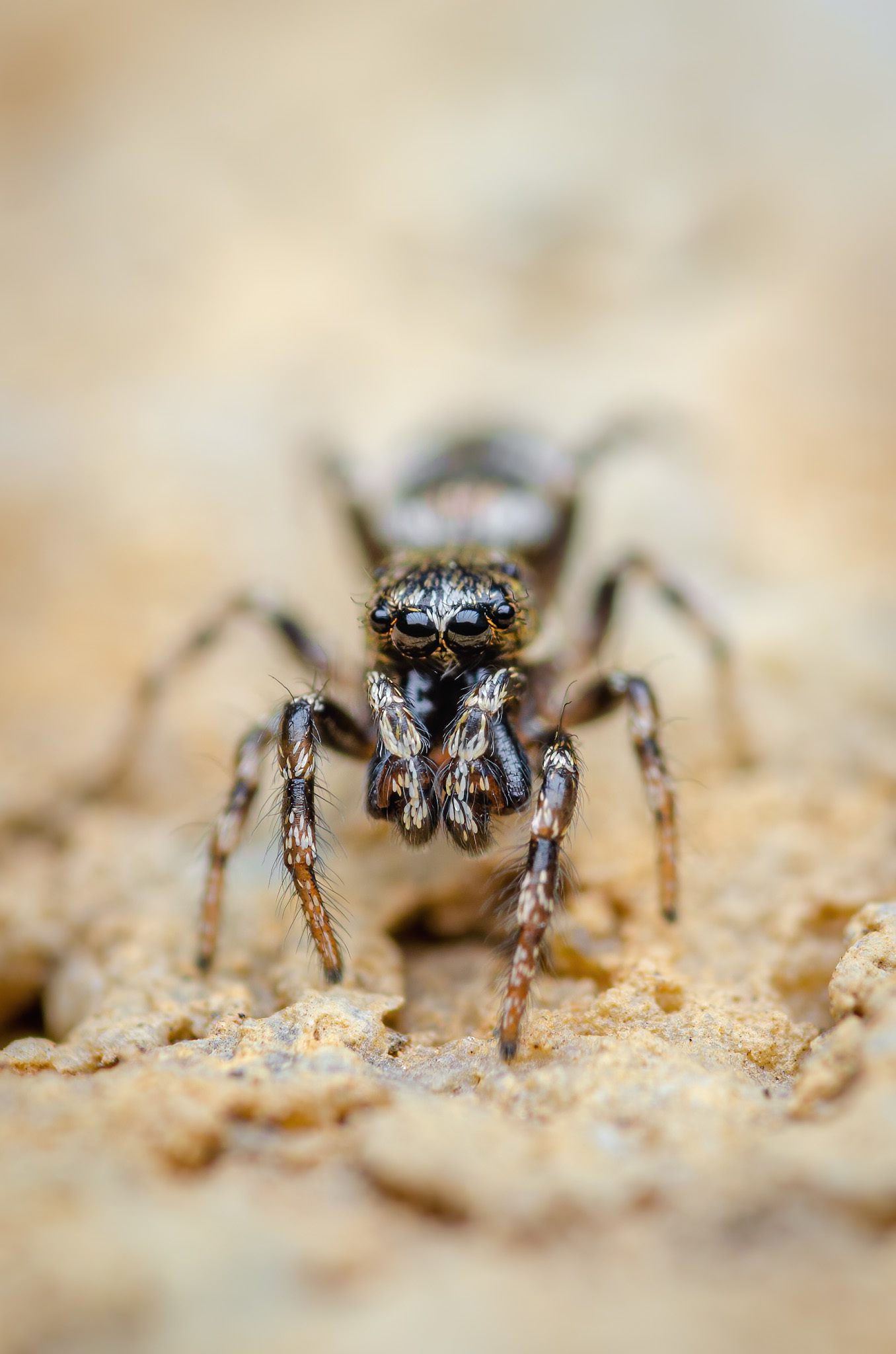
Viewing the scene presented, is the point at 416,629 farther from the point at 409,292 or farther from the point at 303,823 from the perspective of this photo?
the point at 409,292

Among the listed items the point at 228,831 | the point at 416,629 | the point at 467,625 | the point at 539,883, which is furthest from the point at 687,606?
the point at 228,831

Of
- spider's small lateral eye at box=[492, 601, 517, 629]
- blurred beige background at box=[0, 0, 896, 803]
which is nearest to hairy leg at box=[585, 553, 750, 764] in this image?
blurred beige background at box=[0, 0, 896, 803]

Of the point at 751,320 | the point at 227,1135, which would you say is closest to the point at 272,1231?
the point at 227,1135

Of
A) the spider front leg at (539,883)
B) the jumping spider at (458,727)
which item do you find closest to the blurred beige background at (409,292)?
the jumping spider at (458,727)

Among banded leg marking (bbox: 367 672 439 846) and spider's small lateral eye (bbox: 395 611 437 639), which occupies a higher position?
spider's small lateral eye (bbox: 395 611 437 639)

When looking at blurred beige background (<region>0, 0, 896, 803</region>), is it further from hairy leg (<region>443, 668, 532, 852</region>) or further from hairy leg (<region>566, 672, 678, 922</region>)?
hairy leg (<region>443, 668, 532, 852</region>)

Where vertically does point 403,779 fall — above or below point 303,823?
above

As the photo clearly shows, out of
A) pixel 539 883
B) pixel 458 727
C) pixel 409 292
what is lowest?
pixel 539 883

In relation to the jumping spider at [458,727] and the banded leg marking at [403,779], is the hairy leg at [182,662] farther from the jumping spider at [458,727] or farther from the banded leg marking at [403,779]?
the banded leg marking at [403,779]
